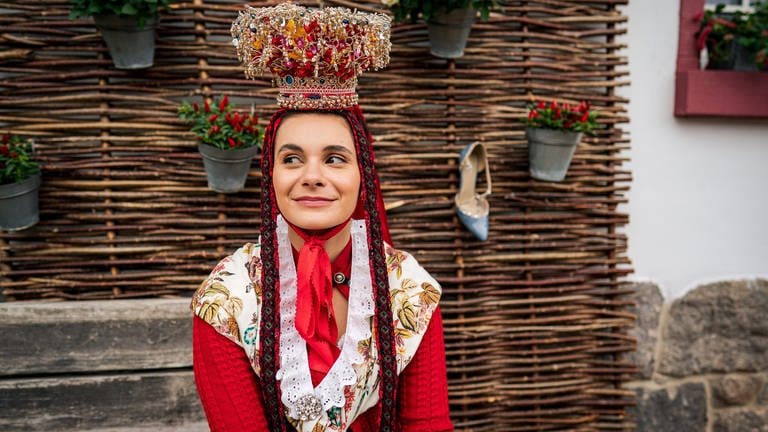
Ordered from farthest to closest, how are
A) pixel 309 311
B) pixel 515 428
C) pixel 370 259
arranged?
1. pixel 515 428
2. pixel 370 259
3. pixel 309 311

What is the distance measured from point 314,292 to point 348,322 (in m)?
0.14

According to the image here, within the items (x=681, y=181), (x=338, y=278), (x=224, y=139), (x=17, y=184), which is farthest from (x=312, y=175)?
(x=681, y=181)

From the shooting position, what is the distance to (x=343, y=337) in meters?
1.68

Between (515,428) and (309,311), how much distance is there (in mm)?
1640

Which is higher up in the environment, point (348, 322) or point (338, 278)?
point (338, 278)

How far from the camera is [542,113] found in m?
2.54

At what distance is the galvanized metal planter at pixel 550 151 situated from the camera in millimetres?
2529

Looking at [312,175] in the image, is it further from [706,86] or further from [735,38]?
[735,38]

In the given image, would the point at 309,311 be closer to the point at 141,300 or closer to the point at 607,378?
the point at 141,300

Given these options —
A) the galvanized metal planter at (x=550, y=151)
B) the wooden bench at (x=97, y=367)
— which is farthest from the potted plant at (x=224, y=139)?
the galvanized metal planter at (x=550, y=151)

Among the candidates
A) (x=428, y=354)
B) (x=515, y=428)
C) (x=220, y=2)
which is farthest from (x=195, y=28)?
(x=515, y=428)

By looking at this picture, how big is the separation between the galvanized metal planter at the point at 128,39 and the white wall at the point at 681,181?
2115 millimetres

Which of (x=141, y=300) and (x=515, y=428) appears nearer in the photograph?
(x=141, y=300)

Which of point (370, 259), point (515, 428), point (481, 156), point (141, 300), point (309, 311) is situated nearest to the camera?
point (309, 311)
